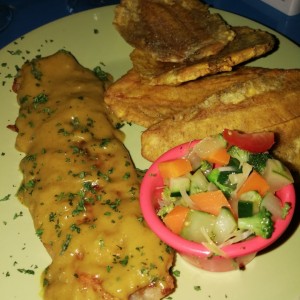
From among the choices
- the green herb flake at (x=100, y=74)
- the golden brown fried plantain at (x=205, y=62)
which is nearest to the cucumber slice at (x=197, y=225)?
the golden brown fried plantain at (x=205, y=62)

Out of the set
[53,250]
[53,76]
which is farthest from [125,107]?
[53,250]

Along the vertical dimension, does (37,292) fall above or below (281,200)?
below

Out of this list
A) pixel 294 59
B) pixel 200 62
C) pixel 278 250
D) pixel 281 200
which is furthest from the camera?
pixel 294 59

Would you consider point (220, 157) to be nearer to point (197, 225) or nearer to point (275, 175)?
point (275, 175)

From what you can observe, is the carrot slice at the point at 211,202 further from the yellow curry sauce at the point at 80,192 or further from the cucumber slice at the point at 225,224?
the yellow curry sauce at the point at 80,192

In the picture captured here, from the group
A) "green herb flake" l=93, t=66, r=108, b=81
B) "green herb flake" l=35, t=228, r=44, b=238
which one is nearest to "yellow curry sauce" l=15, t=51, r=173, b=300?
"green herb flake" l=35, t=228, r=44, b=238

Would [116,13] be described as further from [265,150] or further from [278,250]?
[278,250]

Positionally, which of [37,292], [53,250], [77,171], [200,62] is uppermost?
[200,62]
